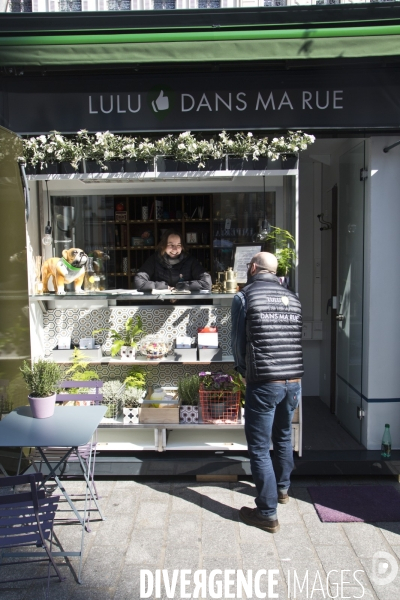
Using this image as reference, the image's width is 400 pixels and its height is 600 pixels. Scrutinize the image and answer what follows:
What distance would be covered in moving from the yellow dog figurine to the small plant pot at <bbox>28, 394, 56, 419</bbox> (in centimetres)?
147

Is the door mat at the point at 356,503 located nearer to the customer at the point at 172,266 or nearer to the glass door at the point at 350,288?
the glass door at the point at 350,288

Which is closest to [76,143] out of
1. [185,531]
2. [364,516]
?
[185,531]

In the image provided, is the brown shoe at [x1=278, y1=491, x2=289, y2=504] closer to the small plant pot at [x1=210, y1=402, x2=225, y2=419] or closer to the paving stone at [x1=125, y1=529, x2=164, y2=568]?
the small plant pot at [x1=210, y1=402, x2=225, y2=419]

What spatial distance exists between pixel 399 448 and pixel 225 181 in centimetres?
319

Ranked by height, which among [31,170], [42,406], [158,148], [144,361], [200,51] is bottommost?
[42,406]

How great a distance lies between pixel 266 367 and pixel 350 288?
216 cm

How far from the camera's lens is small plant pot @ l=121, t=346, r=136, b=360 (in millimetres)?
5512

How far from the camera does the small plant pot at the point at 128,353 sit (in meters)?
5.51

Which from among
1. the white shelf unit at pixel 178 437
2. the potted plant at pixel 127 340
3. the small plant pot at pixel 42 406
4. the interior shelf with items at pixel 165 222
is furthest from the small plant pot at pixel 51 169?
the white shelf unit at pixel 178 437

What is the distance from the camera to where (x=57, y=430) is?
13.0ft

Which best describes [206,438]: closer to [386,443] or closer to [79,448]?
[79,448]

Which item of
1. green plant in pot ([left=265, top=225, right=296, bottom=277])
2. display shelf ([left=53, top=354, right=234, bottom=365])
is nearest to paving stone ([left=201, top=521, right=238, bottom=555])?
display shelf ([left=53, top=354, right=234, bottom=365])

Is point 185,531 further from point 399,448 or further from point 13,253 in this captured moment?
point 13,253

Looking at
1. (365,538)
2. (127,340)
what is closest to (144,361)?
(127,340)
